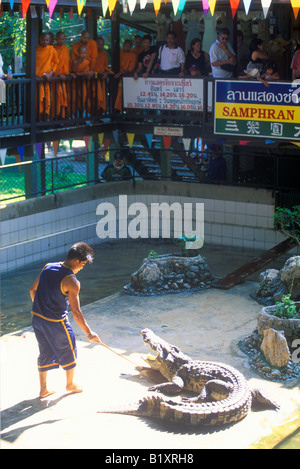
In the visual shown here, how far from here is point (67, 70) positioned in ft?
48.2

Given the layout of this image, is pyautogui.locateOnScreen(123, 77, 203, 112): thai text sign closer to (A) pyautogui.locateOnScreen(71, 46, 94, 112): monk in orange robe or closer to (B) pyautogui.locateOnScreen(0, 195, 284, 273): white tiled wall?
(A) pyautogui.locateOnScreen(71, 46, 94, 112): monk in orange robe

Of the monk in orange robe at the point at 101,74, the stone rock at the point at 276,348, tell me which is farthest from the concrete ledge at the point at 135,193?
the stone rock at the point at 276,348

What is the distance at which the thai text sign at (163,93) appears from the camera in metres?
15.0

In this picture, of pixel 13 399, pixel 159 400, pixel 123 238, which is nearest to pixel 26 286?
pixel 123 238

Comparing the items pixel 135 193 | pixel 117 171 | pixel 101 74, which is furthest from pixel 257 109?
pixel 101 74

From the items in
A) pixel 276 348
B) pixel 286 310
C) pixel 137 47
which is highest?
pixel 137 47

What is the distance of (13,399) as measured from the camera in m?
8.11

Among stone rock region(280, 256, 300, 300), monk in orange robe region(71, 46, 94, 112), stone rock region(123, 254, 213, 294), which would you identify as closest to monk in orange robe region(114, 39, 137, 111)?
monk in orange robe region(71, 46, 94, 112)

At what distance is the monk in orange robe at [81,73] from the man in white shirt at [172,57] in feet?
4.97

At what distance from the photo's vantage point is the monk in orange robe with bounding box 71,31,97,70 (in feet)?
49.5

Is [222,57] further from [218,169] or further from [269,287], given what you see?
[269,287]

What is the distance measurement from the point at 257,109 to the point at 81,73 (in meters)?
3.62

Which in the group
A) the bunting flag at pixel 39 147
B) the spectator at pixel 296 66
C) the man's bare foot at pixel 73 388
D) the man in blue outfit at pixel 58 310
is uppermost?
the spectator at pixel 296 66

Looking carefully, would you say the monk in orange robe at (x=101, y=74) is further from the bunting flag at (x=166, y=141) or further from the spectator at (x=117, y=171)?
the bunting flag at (x=166, y=141)
